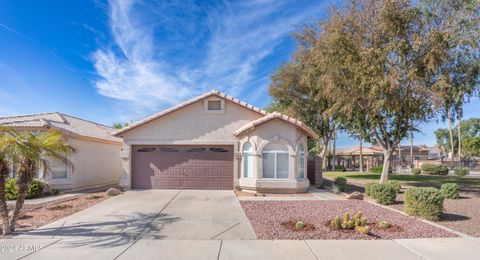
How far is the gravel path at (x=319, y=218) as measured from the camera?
7.97m

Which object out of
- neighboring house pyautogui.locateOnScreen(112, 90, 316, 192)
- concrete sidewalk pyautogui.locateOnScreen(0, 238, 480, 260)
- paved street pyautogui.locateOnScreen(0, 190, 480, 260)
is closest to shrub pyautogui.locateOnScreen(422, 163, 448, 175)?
neighboring house pyautogui.locateOnScreen(112, 90, 316, 192)

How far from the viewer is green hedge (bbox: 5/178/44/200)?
44.4ft

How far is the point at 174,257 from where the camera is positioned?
6332 mm

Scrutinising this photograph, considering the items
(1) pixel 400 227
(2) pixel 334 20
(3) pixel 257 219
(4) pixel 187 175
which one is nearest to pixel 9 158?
(3) pixel 257 219

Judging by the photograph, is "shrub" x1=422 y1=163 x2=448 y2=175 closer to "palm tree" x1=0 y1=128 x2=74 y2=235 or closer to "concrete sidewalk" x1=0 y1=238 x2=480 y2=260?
"concrete sidewalk" x1=0 y1=238 x2=480 y2=260

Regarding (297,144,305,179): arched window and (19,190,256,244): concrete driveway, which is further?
(297,144,305,179): arched window

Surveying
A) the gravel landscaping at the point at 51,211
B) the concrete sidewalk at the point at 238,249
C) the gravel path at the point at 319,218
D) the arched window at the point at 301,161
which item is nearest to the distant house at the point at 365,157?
the arched window at the point at 301,161

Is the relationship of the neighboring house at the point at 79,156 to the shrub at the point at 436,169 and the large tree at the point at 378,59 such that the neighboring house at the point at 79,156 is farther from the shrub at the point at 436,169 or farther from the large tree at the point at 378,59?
the shrub at the point at 436,169

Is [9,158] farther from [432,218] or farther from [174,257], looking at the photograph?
[432,218]

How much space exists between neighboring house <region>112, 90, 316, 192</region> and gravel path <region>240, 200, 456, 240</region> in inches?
147

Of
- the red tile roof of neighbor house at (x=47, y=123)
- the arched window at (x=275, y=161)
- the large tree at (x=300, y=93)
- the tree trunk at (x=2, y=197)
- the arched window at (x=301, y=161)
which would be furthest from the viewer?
the large tree at (x=300, y=93)

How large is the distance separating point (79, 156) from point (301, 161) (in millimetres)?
12698

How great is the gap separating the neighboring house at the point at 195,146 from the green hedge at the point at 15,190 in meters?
3.91

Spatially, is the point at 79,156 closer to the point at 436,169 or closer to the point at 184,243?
the point at 184,243
